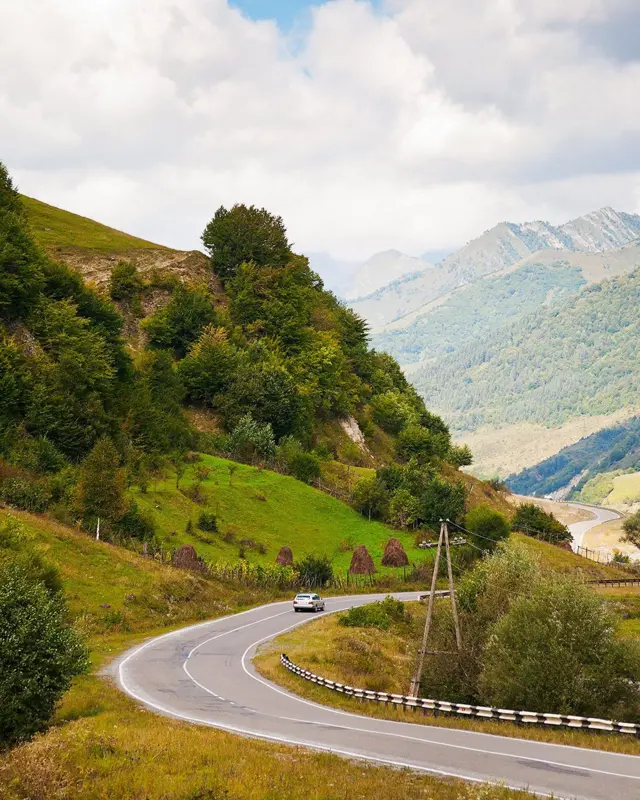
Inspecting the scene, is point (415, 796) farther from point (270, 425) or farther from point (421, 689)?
point (270, 425)

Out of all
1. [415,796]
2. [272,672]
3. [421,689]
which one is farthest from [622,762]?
[421,689]

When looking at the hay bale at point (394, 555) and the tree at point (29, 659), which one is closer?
the tree at point (29, 659)

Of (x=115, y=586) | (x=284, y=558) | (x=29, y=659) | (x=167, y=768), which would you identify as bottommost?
(x=284, y=558)

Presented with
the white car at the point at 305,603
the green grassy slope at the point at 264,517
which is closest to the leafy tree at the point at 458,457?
the green grassy slope at the point at 264,517

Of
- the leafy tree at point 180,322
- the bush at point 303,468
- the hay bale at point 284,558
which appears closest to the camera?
the hay bale at point 284,558

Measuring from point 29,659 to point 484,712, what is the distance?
15.9 meters

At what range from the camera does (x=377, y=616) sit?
175ft

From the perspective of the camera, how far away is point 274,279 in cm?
11688

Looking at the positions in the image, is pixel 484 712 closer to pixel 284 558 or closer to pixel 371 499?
pixel 284 558

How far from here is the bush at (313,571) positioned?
68.5m

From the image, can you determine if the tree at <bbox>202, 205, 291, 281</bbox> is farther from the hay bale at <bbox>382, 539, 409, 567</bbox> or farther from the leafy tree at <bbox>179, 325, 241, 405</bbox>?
the hay bale at <bbox>382, 539, 409, 567</bbox>

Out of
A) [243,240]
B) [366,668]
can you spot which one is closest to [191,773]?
[366,668]

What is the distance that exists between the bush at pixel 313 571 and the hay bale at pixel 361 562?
3.62 m

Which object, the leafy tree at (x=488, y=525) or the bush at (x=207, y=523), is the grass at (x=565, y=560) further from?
the bush at (x=207, y=523)
